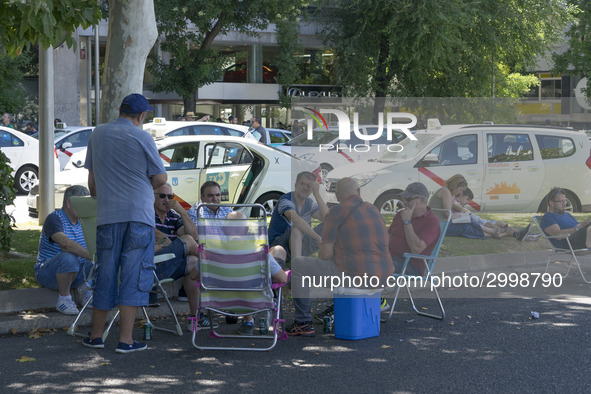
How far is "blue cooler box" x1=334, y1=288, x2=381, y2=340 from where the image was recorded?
707 cm

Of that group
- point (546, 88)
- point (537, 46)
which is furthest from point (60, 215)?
point (546, 88)

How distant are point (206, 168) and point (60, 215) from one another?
5417 millimetres

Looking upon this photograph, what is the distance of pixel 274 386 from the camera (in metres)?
5.68

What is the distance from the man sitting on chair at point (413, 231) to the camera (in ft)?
26.3

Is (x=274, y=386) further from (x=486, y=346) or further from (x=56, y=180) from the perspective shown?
(x=56, y=180)

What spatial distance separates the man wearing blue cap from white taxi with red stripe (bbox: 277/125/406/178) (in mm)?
3144

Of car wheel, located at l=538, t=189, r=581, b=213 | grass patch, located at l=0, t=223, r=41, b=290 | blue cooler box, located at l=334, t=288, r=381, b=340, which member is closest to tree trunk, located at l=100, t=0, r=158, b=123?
grass patch, located at l=0, t=223, r=41, b=290

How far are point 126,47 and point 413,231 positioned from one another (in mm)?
3773

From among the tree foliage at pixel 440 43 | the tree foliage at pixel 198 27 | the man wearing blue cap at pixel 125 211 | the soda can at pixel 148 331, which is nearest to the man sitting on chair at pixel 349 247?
the soda can at pixel 148 331

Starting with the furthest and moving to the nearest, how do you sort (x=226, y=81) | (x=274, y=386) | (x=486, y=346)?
(x=226, y=81), (x=486, y=346), (x=274, y=386)

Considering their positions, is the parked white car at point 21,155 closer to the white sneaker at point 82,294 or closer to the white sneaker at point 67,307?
the white sneaker at point 82,294

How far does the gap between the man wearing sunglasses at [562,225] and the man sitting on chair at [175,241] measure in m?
4.57

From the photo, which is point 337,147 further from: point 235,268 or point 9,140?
point 9,140

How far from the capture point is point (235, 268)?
22.6ft
